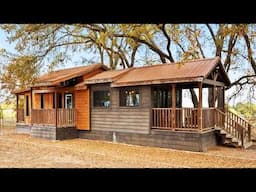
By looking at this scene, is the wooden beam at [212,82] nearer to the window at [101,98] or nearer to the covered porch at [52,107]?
the window at [101,98]

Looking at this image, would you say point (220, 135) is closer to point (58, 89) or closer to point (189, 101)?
point (189, 101)

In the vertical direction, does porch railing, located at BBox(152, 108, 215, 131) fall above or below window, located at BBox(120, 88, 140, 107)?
below

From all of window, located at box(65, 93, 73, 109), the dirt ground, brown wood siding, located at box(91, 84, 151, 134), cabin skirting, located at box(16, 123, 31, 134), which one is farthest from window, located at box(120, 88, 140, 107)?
cabin skirting, located at box(16, 123, 31, 134)

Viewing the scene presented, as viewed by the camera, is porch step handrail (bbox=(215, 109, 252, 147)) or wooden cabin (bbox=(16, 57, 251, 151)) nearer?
wooden cabin (bbox=(16, 57, 251, 151))

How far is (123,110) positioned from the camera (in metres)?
12.8

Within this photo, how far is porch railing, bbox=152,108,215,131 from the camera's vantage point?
1082 cm

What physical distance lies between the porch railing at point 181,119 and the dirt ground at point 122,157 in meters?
0.97

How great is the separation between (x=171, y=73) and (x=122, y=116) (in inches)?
121

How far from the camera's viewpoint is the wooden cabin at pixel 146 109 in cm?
1092

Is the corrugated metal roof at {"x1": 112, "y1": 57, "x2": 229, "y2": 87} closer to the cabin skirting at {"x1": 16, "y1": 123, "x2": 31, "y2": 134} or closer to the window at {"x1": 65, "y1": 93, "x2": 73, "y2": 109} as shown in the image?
the window at {"x1": 65, "y1": 93, "x2": 73, "y2": 109}

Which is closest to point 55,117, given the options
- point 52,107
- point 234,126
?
point 52,107

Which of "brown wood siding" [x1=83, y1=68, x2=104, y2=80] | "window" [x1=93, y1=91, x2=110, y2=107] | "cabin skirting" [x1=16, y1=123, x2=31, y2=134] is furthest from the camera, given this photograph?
"cabin skirting" [x1=16, y1=123, x2=31, y2=134]
